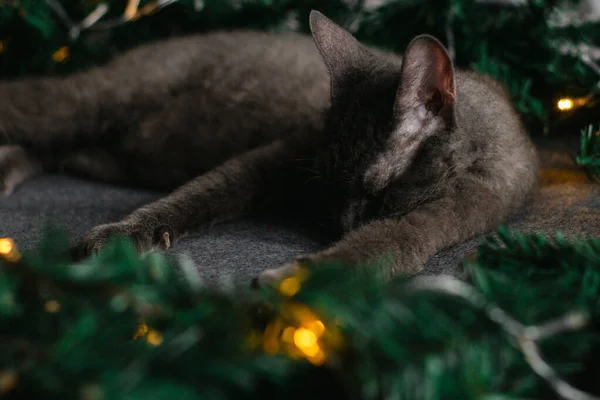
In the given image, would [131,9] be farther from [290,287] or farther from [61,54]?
[290,287]

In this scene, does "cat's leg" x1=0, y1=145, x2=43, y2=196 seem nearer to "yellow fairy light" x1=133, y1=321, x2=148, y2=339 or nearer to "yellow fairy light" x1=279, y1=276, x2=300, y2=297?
"yellow fairy light" x1=133, y1=321, x2=148, y2=339

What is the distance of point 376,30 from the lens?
6.23 feet

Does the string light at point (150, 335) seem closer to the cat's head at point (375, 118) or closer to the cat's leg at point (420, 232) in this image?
the cat's leg at point (420, 232)

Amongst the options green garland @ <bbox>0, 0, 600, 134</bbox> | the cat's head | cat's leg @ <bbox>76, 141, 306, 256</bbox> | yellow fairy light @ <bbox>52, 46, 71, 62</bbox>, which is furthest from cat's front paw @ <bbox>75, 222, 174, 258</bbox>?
yellow fairy light @ <bbox>52, 46, 71, 62</bbox>

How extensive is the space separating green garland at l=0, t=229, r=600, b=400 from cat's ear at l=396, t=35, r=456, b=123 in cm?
45

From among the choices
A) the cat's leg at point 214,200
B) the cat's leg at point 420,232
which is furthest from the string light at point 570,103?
the cat's leg at point 214,200

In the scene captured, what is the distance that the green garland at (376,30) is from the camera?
164 centimetres

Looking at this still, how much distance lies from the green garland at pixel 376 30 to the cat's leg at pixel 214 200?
56 cm

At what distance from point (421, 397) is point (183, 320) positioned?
0.84 ft

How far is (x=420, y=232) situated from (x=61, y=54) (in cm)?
135

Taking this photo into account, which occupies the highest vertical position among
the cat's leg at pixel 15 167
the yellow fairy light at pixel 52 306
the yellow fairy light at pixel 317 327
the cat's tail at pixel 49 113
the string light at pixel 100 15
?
the string light at pixel 100 15

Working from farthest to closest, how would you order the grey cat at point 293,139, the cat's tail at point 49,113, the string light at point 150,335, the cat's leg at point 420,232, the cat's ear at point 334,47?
the cat's tail at point 49,113, the cat's ear at point 334,47, the grey cat at point 293,139, the cat's leg at point 420,232, the string light at point 150,335

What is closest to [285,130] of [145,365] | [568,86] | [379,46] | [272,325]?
[379,46]

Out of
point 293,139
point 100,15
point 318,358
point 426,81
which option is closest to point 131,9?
point 100,15
